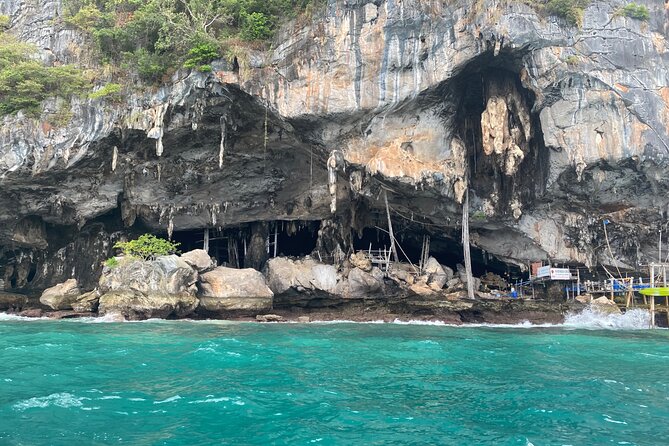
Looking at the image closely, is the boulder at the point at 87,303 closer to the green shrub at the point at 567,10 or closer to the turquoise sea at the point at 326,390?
the turquoise sea at the point at 326,390

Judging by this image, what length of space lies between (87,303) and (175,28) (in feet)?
37.2

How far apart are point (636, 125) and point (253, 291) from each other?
50.2 feet

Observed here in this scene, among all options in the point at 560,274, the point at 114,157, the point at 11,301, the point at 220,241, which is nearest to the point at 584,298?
the point at 560,274

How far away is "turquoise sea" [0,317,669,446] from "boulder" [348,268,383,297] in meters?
8.16

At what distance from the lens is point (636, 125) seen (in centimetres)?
1977

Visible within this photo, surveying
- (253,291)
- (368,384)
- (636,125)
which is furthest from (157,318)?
(636,125)

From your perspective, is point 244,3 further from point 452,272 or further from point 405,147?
point 452,272

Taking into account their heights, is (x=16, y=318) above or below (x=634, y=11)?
below

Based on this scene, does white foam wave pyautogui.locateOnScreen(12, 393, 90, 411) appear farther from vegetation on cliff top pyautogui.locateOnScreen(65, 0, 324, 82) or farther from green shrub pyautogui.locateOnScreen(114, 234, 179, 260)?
vegetation on cliff top pyautogui.locateOnScreen(65, 0, 324, 82)

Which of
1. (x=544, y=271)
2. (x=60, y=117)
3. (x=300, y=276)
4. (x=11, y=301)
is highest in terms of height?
(x=60, y=117)

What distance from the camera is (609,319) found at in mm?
21203

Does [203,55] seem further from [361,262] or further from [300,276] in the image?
[361,262]

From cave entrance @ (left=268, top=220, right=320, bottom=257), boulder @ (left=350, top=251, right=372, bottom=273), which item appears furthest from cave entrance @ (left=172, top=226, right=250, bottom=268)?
boulder @ (left=350, top=251, right=372, bottom=273)

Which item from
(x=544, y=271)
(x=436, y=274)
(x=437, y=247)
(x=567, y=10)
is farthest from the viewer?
(x=437, y=247)
